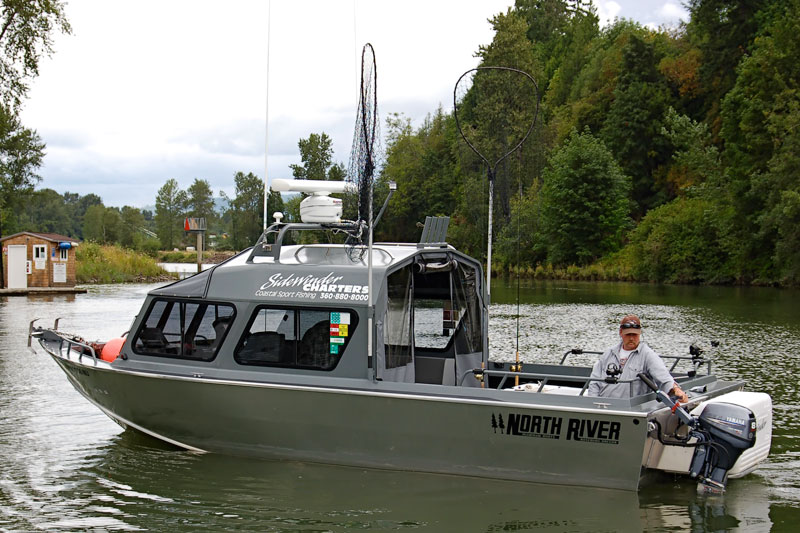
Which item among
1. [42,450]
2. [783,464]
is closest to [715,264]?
[783,464]

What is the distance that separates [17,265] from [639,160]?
45273mm

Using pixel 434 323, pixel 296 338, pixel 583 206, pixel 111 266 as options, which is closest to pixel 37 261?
pixel 111 266

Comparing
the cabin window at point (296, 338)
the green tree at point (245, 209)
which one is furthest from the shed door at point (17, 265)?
the green tree at point (245, 209)

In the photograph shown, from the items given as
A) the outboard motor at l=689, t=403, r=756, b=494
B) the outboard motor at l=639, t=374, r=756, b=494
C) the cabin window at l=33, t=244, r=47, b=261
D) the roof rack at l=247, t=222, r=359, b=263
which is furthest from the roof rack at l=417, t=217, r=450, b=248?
the cabin window at l=33, t=244, r=47, b=261

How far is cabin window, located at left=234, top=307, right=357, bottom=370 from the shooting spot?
332 inches

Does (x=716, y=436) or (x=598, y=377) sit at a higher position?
(x=598, y=377)

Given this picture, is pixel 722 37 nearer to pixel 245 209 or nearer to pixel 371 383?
pixel 371 383

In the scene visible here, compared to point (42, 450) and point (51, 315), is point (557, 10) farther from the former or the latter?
point (42, 450)

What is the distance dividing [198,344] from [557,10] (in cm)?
11116

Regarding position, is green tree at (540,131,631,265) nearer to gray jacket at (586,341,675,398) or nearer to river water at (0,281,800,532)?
river water at (0,281,800,532)

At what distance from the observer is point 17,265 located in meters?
37.6

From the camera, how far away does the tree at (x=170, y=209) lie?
15950 cm

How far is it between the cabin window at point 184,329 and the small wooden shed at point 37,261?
31.4 m

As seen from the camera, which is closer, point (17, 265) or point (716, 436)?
point (716, 436)
